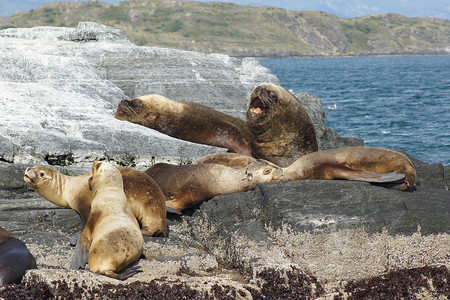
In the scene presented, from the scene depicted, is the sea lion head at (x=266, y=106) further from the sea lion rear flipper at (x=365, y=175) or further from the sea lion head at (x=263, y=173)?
the sea lion rear flipper at (x=365, y=175)

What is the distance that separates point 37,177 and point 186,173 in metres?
1.86

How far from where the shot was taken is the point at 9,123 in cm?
846

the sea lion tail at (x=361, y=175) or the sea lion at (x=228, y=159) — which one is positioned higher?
the sea lion tail at (x=361, y=175)

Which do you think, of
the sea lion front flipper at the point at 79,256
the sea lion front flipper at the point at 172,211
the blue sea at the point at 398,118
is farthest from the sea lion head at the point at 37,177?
the blue sea at the point at 398,118

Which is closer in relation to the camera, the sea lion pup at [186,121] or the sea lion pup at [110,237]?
the sea lion pup at [110,237]

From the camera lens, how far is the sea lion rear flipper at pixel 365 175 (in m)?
6.51

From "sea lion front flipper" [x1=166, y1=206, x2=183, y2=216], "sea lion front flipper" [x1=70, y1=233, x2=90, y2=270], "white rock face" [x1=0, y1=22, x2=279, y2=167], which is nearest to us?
"sea lion front flipper" [x1=70, y1=233, x2=90, y2=270]

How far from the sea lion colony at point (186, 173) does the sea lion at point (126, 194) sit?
0.5 inches

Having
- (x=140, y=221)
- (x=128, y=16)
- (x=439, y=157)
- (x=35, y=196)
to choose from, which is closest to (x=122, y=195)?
(x=140, y=221)

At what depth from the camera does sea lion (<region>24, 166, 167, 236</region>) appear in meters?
6.44

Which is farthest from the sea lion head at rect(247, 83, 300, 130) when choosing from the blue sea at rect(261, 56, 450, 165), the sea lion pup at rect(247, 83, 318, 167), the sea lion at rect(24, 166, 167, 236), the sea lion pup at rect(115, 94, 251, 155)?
the blue sea at rect(261, 56, 450, 165)

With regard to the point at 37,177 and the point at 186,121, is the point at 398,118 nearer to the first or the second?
the point at 186,121

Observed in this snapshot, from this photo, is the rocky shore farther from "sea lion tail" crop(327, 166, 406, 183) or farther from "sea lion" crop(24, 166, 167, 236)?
"sea lion tail" crop(327, 166, 406, 183)

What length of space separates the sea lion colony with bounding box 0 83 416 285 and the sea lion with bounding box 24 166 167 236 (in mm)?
12
